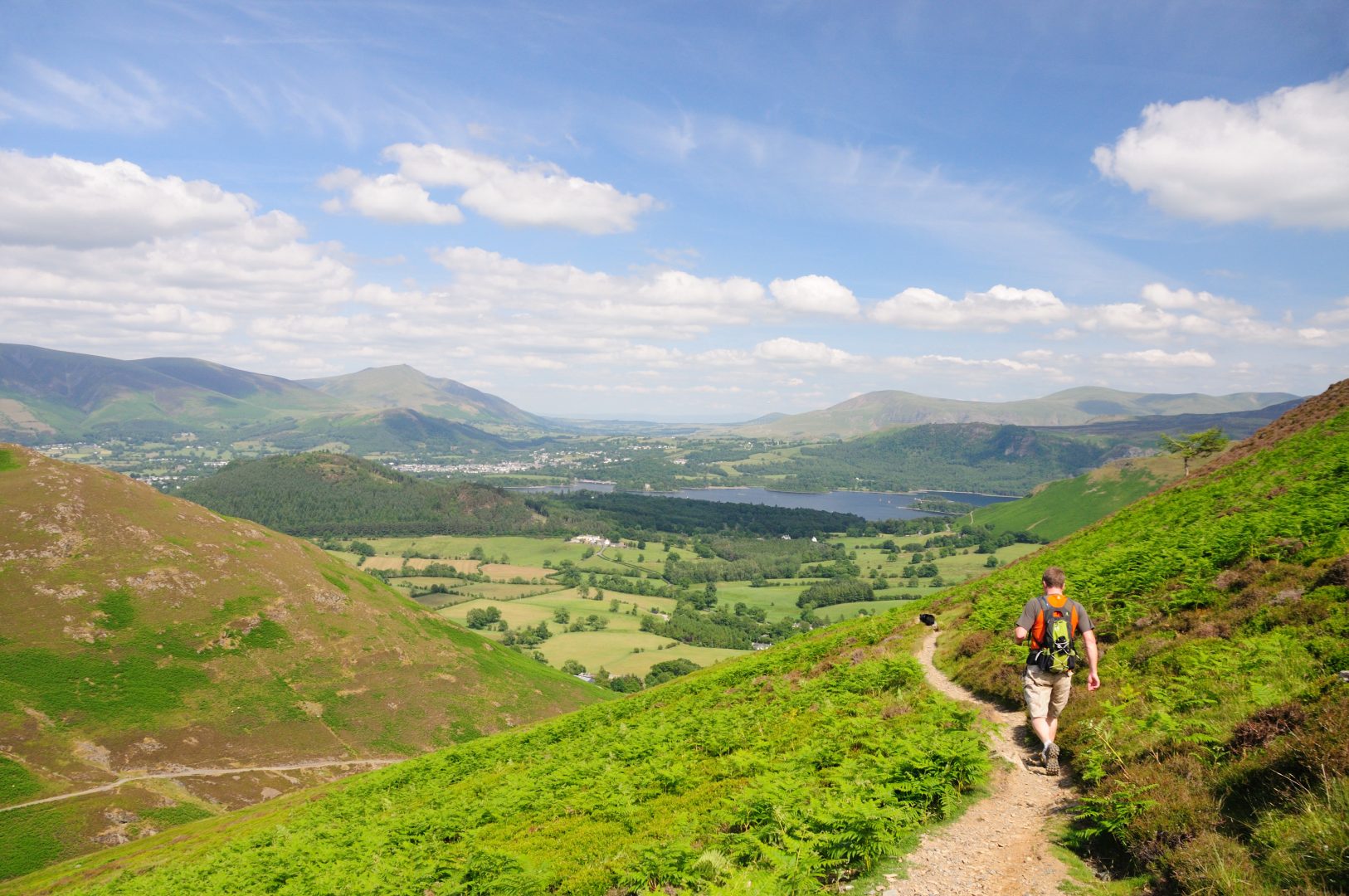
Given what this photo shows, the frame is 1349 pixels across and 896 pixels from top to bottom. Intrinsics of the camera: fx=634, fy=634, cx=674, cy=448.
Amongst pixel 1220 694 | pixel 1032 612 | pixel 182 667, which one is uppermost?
pixel 1032 612

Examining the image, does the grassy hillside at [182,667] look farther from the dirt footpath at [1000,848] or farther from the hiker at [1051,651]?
the hiker at [1051,651]

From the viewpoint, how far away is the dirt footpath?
10789mm

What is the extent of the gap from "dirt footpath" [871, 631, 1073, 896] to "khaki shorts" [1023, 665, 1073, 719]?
1.38 m

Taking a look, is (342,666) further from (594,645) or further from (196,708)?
(594,645)

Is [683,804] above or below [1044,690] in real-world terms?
below

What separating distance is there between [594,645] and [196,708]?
96.6 meters

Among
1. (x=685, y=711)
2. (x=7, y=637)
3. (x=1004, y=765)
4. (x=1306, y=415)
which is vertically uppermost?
(x=1306, y=415)

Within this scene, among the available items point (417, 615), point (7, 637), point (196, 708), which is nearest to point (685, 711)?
point (196, 708)

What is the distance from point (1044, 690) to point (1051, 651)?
3.57 feet

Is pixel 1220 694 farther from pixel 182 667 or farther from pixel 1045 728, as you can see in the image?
pixel 182 667

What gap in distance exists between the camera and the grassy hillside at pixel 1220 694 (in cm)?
888

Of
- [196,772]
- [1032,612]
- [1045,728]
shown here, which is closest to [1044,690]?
[1045,728]

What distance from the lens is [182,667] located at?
106625 mm

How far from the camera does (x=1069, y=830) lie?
466 inches
